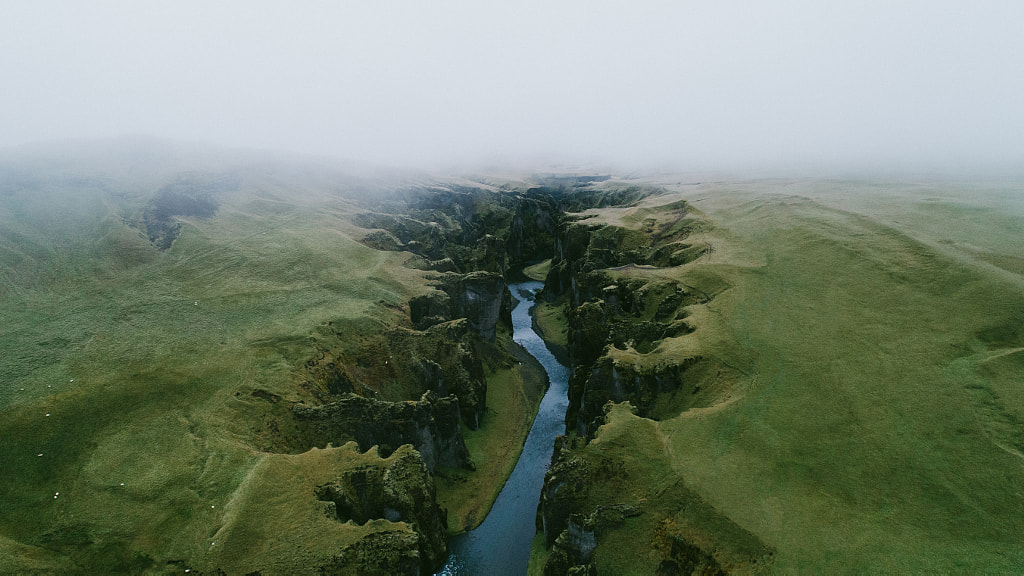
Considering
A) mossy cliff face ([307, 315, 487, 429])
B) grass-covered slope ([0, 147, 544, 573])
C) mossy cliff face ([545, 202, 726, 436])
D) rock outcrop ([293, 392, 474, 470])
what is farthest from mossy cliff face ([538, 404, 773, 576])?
mossy cliff face ([307, 315, 487, 429])

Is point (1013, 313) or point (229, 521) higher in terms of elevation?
point (1013, 313)

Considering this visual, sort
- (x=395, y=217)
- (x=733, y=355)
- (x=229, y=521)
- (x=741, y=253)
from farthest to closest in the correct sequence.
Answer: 1. (x=395, y=217)
2. (x=741, y=253)
3. (x=733, y=355)
4. (x=229, y=521)

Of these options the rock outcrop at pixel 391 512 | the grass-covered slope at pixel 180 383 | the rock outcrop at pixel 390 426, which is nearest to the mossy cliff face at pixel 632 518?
the rock outcrop at pixel 391 512

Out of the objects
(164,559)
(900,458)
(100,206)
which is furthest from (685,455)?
(100,206)

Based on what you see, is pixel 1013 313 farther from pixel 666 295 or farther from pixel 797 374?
pixel 666 295

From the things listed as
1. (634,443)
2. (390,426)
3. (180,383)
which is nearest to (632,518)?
(634,443)

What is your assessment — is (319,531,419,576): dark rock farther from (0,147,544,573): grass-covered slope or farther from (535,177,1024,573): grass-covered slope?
(535,177,1024,573): grass-covered slope
